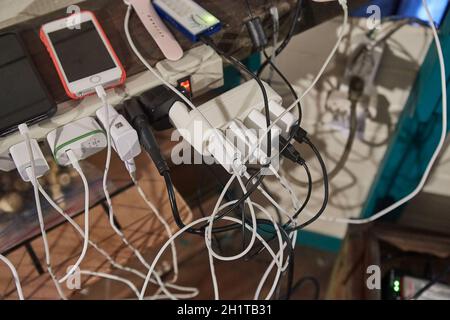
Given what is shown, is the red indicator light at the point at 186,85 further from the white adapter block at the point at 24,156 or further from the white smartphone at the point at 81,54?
the white adapter block at the point at 24,156

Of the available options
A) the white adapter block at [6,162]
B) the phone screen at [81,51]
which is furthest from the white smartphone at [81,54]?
the white adapter block at [6,162]

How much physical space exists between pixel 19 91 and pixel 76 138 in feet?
0.29

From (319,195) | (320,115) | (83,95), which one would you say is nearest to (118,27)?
(83,95)

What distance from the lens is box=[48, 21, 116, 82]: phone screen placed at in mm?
561

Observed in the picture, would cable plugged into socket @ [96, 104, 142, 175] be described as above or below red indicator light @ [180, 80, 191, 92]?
below

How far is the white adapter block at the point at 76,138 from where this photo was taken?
54 centimetres

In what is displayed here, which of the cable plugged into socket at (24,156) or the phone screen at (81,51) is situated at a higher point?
the phone screen at (81,51)

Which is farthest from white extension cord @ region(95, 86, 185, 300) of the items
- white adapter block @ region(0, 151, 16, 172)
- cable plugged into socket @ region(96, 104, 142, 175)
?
white adapter block @ region(0, 151, 16, 172)

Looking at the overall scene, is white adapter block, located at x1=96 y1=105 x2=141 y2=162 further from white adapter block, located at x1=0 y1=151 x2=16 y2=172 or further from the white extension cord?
white adapter block, located at x1=0 y1=151 x2=16 y2=172

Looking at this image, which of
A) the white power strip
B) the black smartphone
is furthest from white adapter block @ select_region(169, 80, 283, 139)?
the black smartphone

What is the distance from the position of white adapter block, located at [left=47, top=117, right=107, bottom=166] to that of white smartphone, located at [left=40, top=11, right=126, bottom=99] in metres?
0.04

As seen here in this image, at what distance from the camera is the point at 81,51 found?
1.89ft

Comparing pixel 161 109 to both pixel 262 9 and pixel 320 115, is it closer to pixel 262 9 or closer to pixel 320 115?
pixel 262 9

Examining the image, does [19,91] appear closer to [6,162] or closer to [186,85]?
[6,162]
